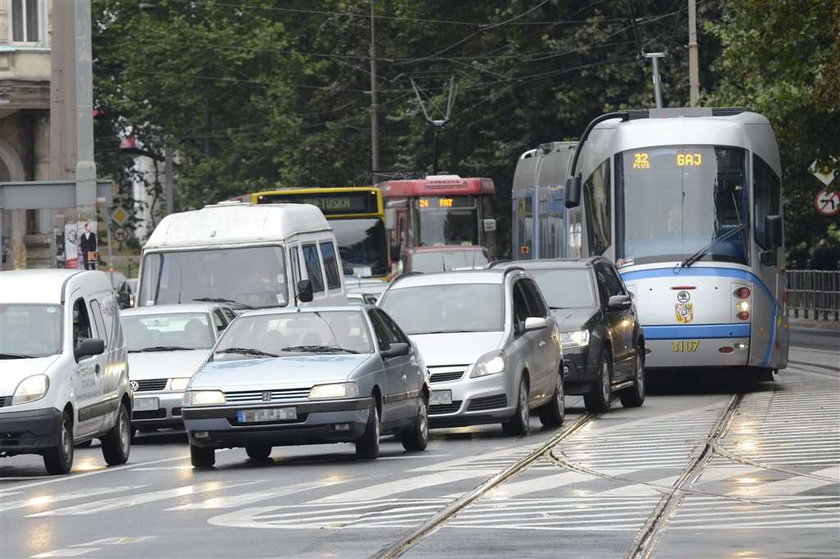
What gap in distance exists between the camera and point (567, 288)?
2419cm

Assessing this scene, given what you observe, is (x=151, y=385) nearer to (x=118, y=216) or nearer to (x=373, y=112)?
(x=118, y=216)

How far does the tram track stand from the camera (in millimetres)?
11128

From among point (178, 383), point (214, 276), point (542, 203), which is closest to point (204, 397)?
point (178, 383)

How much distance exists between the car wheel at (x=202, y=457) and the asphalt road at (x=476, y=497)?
14 cm

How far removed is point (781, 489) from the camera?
14.0 meters

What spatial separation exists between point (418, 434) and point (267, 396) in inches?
78.6

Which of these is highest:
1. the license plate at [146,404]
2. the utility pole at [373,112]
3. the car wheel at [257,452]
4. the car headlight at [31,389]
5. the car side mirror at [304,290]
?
the utility pole at [373,112]

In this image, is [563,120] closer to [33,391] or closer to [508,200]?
[508,200]

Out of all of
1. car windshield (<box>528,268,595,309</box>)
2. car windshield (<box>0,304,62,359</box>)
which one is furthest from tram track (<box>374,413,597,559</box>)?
car windshield (<box>0,304,62,359</box>)

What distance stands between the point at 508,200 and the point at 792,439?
43.8 m

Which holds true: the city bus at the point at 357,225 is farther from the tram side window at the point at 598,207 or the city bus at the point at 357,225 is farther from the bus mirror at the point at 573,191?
the bus mirror at the point at 573,191

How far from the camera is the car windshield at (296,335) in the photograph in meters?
18.0

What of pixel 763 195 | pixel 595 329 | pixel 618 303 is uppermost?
pixel 763 195

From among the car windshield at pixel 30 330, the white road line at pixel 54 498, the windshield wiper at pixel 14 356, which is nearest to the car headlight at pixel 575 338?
the car windshield at pixel 30 330
